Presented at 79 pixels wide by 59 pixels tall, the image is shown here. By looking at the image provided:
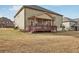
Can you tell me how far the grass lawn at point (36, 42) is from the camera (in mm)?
2250

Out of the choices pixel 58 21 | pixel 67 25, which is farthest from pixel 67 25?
pixel 58 21

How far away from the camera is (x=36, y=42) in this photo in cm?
228

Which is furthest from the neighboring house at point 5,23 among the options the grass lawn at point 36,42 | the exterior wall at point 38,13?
the exterior wall at point 38,13

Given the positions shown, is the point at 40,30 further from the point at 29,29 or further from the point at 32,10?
the point at 32,10

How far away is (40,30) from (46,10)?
28cm

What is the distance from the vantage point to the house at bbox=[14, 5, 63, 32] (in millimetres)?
2303

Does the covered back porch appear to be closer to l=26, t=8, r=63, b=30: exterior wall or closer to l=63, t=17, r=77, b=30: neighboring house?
l=26, t=8, r=63, b=30: exterior wall

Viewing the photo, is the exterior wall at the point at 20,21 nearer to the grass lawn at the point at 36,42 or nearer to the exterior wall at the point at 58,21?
the grass lawn at the point at 36,42

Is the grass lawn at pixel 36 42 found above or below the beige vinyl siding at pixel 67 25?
below

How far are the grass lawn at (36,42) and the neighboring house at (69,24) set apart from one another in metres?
0.08

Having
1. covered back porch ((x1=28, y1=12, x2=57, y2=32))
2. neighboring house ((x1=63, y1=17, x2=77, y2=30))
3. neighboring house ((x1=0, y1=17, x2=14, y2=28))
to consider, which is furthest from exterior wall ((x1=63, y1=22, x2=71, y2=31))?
neighboring house ((x1=0, y1=17, x2=14, y2=28))

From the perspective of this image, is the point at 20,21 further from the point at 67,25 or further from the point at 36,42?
the point at 67,25
